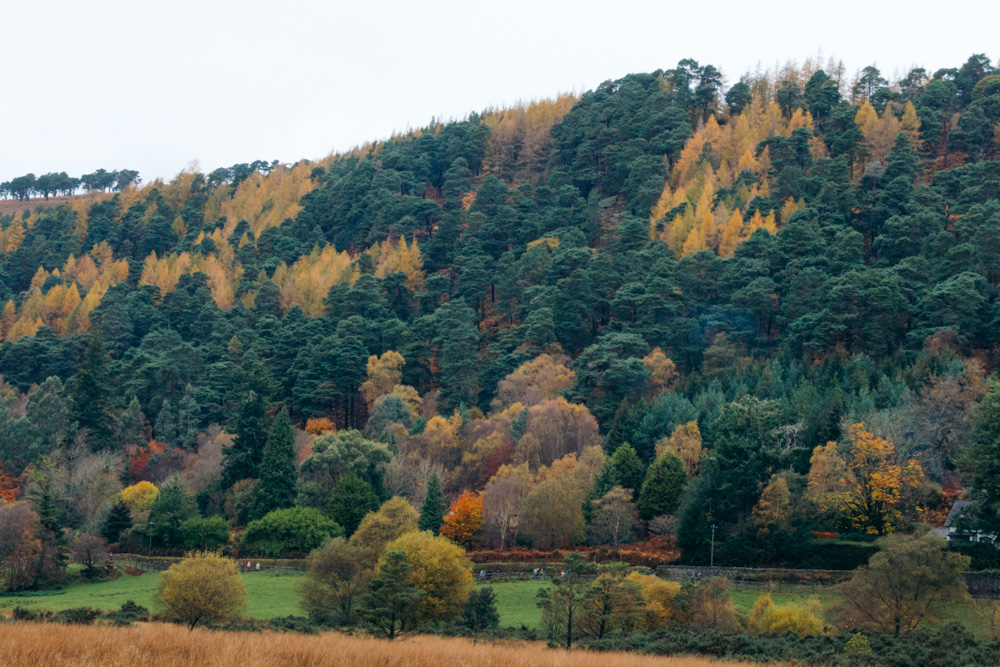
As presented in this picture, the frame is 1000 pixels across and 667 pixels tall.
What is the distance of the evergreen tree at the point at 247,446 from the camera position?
7062 cm

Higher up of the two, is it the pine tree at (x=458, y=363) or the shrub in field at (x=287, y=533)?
the pine tree at (x=458, y=363)

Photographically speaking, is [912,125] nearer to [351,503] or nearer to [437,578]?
[351,503]

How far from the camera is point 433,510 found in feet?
194

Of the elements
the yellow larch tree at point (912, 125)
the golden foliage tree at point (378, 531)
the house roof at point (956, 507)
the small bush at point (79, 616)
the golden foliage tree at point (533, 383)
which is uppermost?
the yellow larch tree at point (912, 125)

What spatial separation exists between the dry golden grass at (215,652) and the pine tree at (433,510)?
36.1 metres

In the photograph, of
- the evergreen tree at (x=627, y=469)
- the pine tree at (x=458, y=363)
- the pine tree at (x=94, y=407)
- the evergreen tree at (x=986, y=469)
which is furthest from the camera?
the pine tree at (x=458, y=363)

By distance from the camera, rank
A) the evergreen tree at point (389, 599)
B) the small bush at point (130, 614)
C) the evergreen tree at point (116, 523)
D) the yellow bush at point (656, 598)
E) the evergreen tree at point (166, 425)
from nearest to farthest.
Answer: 1. the evergreen tree at point (389, 599)
2. the small bush at point (130, 614)
3. the yellow bush at point (656, 598)
4. the evergreen tree at point (116, 523)
5. the evergreen tree at point (166, 425)

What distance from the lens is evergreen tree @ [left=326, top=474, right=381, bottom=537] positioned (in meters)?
60.9

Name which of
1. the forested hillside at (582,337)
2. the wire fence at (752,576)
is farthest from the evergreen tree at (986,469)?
the wire fence at (752,576)

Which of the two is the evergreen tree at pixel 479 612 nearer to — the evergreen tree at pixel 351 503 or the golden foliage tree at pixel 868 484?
the golden foliage tree at pixel 868 484

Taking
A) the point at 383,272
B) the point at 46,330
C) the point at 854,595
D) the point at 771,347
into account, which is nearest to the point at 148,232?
the point at 46,330

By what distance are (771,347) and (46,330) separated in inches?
3060

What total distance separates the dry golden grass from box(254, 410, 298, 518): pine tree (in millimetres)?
42820

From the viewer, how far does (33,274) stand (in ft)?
456
